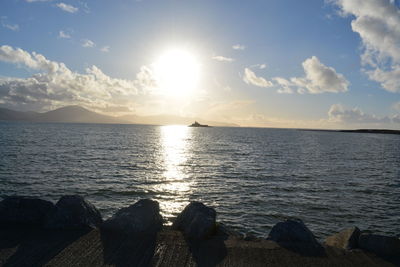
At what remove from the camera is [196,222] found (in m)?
11.2

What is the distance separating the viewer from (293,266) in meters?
8.88

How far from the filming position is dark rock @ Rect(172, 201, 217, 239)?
10938mm

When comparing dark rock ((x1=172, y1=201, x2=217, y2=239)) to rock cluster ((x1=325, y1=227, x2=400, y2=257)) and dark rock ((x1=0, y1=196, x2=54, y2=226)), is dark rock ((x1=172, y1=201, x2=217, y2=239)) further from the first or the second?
dark rock ((x1=0, y1=196, x2=54, y2=226))

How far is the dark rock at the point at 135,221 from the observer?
435 inches

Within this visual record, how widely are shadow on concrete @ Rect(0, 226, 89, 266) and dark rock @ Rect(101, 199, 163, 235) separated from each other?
106cm

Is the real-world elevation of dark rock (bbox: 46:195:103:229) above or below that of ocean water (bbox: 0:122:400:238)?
above

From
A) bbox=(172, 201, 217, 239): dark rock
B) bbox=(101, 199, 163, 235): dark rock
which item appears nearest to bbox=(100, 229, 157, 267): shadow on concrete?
bbox=(101, 199, 163, 235): dark rock

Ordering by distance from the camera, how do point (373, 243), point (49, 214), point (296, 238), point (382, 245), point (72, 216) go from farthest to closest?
point (49, 214) < point (72, 216) < point (296, 238) < point (373, 243) < point (382, 245)

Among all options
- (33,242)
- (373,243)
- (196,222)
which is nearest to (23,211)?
(33,242)

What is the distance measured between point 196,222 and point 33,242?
598 cm

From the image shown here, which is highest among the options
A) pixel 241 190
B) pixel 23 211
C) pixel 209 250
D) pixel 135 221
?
pixel 23 211

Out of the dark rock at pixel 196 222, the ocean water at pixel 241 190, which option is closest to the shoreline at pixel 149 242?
the dark rock at pixel 196 222

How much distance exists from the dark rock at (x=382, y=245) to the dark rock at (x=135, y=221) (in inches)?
323

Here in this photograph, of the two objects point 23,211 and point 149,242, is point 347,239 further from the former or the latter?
point 23,211
